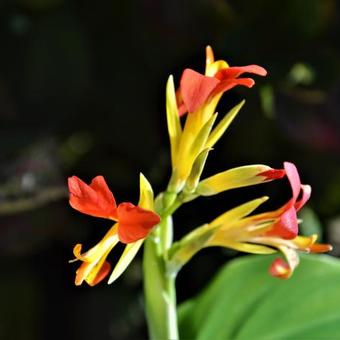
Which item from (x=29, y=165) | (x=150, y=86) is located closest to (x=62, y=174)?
(x=29, y=165)

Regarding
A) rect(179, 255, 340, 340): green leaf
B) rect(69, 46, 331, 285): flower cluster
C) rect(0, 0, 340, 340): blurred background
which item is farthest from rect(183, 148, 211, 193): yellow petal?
rect(0, 0, 340, 340): blurred background

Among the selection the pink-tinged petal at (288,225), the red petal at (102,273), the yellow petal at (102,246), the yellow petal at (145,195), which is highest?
the yellow petal at (145,195)

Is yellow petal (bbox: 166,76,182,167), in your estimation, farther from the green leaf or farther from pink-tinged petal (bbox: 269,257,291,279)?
the green leaf

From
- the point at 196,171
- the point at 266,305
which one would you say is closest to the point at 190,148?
the point at 196,171

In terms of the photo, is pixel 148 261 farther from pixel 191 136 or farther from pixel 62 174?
pixel 62 174

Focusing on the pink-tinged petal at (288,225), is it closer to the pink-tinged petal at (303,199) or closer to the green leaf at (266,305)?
the pink-tinged petal at (303,199)

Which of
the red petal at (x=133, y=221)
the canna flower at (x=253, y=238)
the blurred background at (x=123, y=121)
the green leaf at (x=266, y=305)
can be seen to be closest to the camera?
the red petal at (x=133, y=221)

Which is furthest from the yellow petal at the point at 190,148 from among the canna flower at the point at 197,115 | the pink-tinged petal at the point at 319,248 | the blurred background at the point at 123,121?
the blurred background at the point at 123,121
